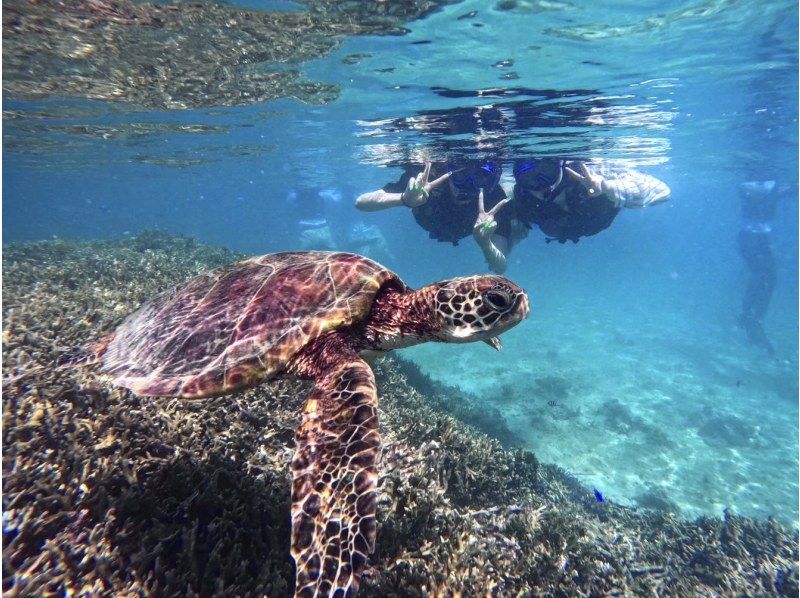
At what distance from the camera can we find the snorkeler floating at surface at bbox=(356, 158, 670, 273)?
10422 millimetres

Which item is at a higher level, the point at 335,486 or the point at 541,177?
the point at 335,486

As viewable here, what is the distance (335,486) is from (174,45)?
12.8 m

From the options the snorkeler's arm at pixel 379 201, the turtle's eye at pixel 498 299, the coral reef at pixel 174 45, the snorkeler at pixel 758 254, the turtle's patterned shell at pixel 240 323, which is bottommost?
the snorkeler at pixel 758 254

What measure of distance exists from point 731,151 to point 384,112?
2307cm

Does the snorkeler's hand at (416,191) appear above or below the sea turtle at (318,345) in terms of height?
below

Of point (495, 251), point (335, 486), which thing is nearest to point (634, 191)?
point (495, 251)

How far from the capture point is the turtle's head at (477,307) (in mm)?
3082

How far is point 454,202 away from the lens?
35.4ft

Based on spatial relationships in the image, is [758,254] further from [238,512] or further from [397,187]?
[238,512]

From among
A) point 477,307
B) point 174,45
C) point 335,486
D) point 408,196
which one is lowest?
point 408,196

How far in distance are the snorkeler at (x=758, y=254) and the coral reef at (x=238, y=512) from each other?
90.1 ft

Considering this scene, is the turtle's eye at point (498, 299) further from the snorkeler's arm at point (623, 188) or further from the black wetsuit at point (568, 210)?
the snorkeler's arm at point (623, 188)

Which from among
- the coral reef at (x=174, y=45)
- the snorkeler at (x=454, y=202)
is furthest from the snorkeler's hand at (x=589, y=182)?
the coral reef at (x=174, y=45)

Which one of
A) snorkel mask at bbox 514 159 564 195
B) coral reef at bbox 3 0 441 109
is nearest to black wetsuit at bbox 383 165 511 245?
snorkel mask at bbox 514 159 564 195
